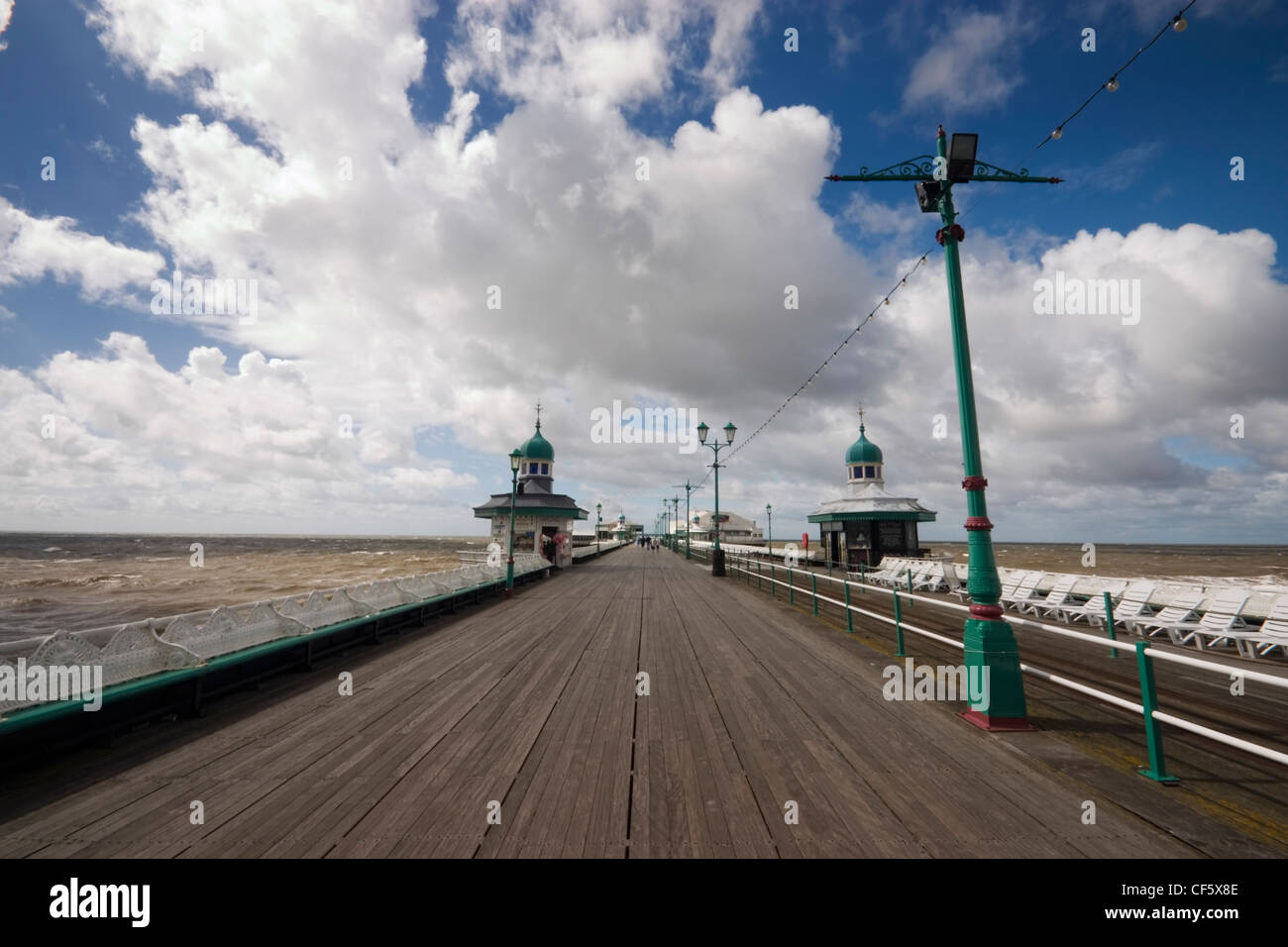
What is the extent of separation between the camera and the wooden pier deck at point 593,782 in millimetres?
2996

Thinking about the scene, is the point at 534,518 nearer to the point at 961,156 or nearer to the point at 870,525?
the point at 870,525

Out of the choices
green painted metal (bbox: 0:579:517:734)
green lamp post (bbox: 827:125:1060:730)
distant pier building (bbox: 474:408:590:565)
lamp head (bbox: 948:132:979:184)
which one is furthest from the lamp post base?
distant pier building (bbox: 474:408:590:565)

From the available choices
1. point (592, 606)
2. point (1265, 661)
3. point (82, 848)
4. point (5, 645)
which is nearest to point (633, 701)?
point (82, 848)

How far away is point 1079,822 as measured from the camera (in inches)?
125

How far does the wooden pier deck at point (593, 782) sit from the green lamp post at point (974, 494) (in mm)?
342

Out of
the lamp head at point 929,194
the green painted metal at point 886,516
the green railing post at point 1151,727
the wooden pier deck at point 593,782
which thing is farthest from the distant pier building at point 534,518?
the green railing post at point 1151,727

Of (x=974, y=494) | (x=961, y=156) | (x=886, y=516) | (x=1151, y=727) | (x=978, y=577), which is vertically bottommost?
(x=1151, y=727)

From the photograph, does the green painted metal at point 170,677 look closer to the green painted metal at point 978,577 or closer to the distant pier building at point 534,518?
the green painted metal at point 978,577

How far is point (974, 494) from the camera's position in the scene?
510 centimetres

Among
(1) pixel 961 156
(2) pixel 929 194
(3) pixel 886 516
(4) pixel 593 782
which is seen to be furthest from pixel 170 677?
(3) pixel 886 516

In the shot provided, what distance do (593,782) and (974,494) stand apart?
14.6 feet
